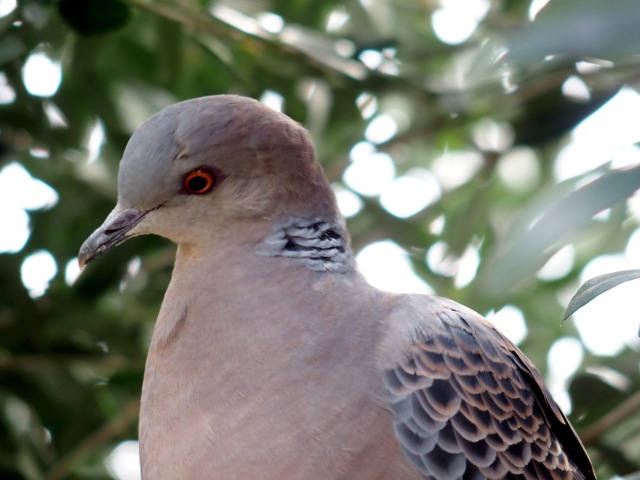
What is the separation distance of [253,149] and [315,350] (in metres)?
0.54

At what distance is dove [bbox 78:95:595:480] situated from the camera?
209 centimetres

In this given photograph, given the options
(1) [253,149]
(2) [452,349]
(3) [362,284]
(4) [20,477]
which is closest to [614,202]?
(2) [452,349]

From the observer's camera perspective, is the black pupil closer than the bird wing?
No

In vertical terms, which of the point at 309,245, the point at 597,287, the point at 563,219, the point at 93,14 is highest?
the point at 93,14

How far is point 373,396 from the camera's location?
2125mm

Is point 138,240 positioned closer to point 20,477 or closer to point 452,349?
point 20,477

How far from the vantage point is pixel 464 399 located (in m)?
2.24

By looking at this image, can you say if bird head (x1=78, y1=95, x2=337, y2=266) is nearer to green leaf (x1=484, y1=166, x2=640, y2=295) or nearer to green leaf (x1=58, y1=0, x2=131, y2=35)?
green leaf (x1=58, y1=0, x2=131, y2=35)

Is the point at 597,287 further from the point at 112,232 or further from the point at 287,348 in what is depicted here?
the point at 112,232

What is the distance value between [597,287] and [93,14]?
4.98 ft

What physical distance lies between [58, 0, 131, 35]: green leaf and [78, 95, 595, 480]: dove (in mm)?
388

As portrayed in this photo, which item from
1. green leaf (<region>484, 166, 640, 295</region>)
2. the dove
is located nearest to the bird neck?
the dove

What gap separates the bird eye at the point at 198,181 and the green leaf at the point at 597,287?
3.28ft

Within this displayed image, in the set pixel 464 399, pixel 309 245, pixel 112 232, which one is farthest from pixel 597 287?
pixel 112 232
